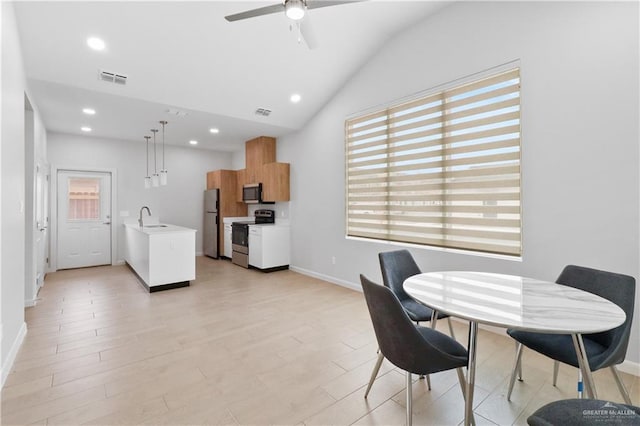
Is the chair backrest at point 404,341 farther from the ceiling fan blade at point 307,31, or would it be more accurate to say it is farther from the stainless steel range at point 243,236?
the stainless steel range at point 243,236

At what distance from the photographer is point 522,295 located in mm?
1763

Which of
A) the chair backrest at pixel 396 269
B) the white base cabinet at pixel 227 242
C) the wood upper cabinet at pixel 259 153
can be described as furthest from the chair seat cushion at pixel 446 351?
the white base cabinet at pixel 227 242

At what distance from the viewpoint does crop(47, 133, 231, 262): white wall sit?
5.95 metres

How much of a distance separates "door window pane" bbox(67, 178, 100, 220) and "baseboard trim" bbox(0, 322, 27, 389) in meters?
3.83

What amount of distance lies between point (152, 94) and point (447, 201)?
393cm

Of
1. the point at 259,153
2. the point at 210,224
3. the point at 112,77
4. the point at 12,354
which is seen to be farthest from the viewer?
the point at 210,224

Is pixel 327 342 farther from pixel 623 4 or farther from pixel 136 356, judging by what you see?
pixel 623 4

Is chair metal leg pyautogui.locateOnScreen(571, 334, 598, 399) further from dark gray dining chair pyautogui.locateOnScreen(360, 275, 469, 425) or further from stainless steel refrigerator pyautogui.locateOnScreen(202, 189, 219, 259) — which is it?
stainless steel refrigerator pyautogui.locateOnScreen(202, 189, 219, 259)

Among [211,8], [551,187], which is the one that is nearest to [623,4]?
[551,187]

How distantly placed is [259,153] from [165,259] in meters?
2.77

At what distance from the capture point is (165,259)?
4438 mm

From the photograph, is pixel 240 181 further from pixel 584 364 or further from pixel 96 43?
pixel 584 364

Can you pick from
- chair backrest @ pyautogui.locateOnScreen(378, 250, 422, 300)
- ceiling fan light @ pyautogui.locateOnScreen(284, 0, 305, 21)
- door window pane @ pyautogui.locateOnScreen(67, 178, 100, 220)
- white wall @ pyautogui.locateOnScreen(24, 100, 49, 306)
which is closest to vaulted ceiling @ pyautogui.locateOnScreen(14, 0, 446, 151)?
ceiling fan light @ pyautogui.locateOnScreen(284, 0, 305, 21)

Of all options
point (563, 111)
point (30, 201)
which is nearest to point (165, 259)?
point (30, 201)
